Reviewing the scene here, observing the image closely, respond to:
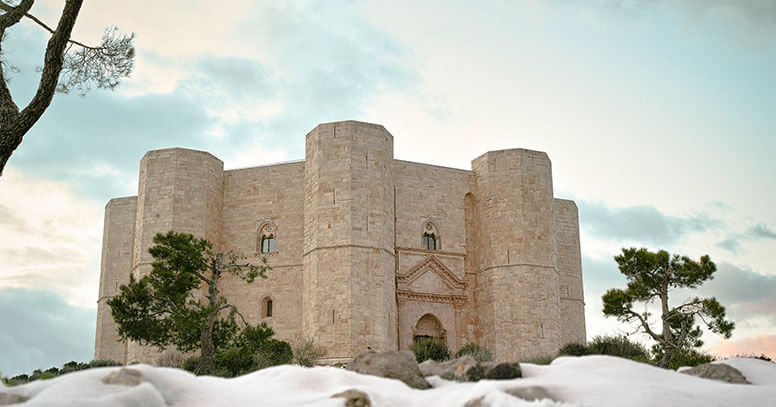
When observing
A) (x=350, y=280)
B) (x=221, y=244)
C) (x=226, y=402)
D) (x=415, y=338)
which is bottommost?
(x=226, y=402)

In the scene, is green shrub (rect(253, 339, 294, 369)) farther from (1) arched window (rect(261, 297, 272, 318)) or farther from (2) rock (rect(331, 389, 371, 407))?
(2) rock (rect(331, 389, 371, 407))

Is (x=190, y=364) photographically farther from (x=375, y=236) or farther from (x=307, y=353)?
(x=375, y=236)

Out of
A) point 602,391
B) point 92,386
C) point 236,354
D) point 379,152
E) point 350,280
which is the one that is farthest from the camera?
point 379,152

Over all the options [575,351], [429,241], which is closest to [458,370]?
[575,351]

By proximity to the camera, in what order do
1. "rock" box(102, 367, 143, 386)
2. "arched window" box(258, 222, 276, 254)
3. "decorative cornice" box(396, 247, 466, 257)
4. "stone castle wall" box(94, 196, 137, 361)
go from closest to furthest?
"rock" box(102, 367, 143, 386), "decorative cornice" box(396, 247, 466, 257), "arched window" box(258, 222, 276, 254), "stone castle wall" box(94, 196, 137, 361)

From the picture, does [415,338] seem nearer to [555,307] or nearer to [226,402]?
[555,307]

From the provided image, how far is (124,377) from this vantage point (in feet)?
20.7

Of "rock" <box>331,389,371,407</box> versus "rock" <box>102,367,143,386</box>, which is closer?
"rock" <box>102,367,143,386</box>

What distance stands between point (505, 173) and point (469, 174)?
→ 1.60 m

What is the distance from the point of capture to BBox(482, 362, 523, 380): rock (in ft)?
26.5

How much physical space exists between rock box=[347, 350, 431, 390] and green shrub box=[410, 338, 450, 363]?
15181mm

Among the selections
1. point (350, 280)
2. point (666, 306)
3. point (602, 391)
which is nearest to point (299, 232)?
point (350, 280)

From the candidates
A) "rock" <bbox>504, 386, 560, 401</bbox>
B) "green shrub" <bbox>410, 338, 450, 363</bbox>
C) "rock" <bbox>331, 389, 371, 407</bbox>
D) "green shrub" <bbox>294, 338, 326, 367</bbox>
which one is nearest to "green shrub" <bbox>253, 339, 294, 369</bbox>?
"green shrub" <bbox>294, 338, 326, 367</bbox>

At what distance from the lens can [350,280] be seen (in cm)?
2516
